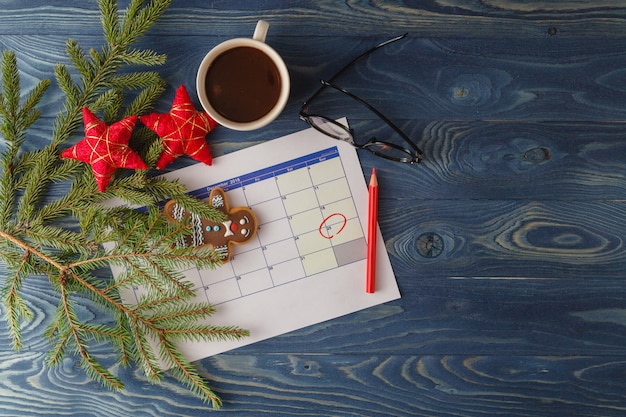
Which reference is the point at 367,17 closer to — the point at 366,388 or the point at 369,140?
the point at 369,140

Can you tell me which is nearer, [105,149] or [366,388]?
[105,149]

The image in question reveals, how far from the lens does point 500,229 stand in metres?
0.83

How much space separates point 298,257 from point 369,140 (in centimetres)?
21

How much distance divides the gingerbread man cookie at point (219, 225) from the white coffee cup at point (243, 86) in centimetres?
12

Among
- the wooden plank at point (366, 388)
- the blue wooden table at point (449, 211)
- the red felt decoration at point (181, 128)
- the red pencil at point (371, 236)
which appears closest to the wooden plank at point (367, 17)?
the blue wooden table at point (449, 211)

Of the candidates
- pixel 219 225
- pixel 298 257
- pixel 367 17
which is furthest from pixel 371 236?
pixel 367 17

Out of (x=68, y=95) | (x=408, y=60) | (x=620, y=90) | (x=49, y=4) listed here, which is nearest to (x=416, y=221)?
(x=408, y=60)

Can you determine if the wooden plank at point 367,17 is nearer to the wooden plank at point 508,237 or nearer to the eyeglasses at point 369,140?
the eyeglasses at point 369,140

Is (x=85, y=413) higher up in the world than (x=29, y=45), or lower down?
lower down

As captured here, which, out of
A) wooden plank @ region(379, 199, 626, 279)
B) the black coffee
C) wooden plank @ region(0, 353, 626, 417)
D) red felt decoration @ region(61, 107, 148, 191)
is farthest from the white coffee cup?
wooden plank @ region(0, 353, 626, 417)

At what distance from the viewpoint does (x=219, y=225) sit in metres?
0.82

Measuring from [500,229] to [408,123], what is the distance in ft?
0.72

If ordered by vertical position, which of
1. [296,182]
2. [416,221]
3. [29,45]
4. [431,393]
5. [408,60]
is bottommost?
[431,393]

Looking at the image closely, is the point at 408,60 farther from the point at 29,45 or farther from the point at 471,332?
the point at 29,45
